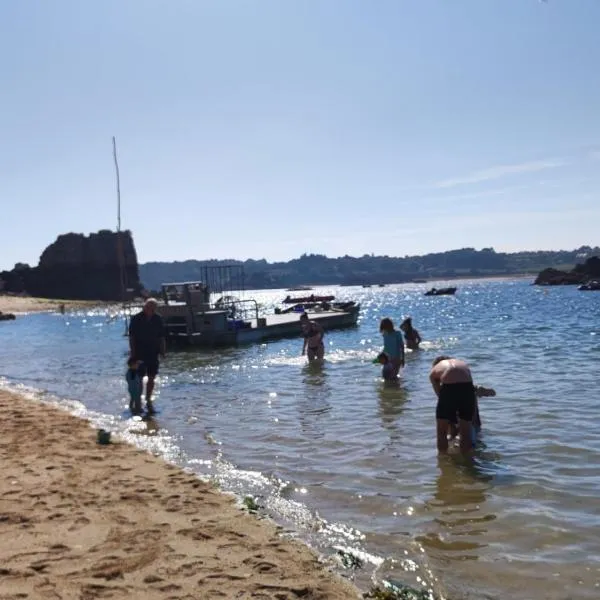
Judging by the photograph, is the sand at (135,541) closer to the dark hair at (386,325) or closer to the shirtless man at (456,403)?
the shirtless man at (456,403)

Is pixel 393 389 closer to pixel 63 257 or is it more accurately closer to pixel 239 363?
pixel 239 363

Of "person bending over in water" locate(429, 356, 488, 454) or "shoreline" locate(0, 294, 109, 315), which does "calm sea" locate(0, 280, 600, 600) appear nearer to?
"person bending over in water" locate(429, 356, 488, 454)

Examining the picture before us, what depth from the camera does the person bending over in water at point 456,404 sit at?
8.12m

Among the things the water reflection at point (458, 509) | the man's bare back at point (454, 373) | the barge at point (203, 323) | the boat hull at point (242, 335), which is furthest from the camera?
the barge at point (203, 323)

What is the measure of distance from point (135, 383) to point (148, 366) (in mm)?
405

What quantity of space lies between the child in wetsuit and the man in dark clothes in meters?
0.11

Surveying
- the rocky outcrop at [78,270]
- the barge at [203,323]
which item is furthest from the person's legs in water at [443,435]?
the rocky outcrop at [78,270]

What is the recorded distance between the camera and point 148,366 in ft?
42.3

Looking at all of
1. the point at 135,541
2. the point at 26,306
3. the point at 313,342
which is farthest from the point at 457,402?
the point at 26,306

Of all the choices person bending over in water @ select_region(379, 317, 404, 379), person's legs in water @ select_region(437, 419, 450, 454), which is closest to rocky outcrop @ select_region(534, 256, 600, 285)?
person bending over in water @ select_region(379, 317, 404, 379)

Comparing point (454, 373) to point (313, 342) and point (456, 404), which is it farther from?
point (313, 342)

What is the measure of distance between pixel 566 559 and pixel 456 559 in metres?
0.84

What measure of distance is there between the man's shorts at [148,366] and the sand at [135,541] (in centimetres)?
453

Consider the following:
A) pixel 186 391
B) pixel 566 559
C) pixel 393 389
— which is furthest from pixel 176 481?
pixel 186 391
